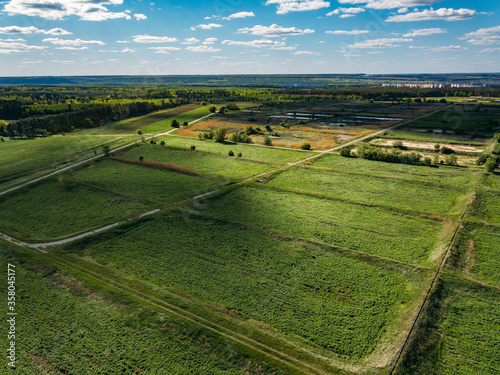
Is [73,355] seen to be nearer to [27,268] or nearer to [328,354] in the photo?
[27,268]

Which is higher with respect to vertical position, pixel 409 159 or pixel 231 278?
pixel 409 159

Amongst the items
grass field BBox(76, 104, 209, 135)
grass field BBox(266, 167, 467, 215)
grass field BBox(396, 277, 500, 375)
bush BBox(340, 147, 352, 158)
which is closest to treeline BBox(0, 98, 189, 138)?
grass field BBox(76, 104, 209, 135)

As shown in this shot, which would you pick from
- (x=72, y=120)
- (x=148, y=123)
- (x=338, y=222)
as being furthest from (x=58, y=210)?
(x=72, y=120)

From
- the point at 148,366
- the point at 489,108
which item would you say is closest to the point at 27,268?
the point at 148,366

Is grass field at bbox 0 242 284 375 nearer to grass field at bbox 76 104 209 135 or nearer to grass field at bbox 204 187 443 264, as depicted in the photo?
grass field at bbox 204 187 443 264

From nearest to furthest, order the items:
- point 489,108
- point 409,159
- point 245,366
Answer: point 245,366 < point 409,159 < point 489,108

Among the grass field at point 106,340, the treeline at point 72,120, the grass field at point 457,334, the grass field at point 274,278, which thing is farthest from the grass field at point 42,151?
the grass field at point 457,334

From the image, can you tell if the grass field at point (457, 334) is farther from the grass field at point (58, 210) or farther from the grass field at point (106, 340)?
the grass field at point (58, 210)

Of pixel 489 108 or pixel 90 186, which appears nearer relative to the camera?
pixel 90 186
